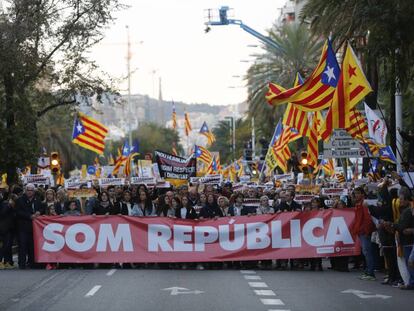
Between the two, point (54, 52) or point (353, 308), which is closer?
point (353, 308)

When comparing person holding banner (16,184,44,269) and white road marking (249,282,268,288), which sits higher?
person holding banner (16,184,44,269)

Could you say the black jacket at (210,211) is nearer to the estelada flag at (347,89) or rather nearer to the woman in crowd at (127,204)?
the woman in crowd at (127,204)

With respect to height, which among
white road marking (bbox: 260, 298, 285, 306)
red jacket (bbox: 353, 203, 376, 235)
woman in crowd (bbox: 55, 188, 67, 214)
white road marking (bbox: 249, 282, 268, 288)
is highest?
woman in crowd (bbox: 55, 188, 67, 214)

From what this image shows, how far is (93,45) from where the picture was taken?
33781 mm

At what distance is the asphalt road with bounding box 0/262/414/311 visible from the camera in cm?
1444

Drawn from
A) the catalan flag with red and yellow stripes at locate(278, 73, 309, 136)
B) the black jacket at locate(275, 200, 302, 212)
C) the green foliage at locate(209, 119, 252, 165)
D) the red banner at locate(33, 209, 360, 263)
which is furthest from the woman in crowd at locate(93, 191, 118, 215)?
the green foliage at locate(209, 119, 252, 165)

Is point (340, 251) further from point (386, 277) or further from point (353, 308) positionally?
point (353, 308)

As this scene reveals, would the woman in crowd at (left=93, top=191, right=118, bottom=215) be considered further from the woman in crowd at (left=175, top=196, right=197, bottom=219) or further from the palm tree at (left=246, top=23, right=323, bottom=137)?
the palm tree at (left=246, top=23, right=323, bottom=137)

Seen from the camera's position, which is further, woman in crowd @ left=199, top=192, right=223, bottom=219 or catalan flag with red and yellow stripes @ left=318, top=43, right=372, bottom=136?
woman in crowd @ left=199, top=192, right=223, bottom=219

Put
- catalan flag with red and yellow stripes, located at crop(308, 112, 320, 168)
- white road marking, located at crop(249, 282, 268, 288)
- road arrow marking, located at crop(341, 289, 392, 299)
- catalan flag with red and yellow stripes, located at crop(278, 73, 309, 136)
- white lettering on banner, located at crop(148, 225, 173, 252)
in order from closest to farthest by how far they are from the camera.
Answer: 1. road arrow marking, located at crop(341, 289, 392, 299)
2. white road marking, located at crop(249, 282, 268, 288)
3. white lettering on banner, located at crop(148, 225, 173, 252)
4. catalan flag with red and yellow stripes, located at crop(278, 73, 309, 136)
5. catalan flag with red and yellow stripes, located at crop(308, 112, 320, 168)

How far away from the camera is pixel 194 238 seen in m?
21.1

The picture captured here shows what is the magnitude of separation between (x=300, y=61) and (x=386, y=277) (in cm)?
2961

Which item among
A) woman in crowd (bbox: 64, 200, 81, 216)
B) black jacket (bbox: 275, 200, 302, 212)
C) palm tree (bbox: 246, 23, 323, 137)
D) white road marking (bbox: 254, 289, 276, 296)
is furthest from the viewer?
palm tree (bbox: 246, 23, 323, 137)

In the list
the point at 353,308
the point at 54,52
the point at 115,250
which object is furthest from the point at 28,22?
the point at 353,308
